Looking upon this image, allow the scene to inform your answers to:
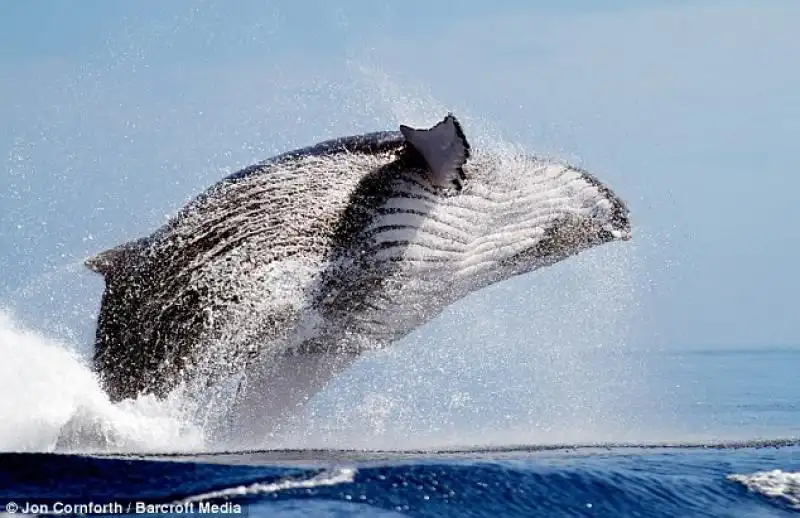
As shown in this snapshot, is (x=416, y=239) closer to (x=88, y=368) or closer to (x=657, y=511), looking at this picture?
(x=88, y=368)

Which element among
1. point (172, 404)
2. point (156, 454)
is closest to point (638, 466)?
point (156, 454)

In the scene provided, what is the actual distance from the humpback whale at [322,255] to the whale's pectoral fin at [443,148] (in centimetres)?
2

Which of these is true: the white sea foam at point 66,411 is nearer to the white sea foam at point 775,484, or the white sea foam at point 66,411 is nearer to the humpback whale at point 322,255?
the humpback whale at point 322,255

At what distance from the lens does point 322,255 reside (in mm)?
13633

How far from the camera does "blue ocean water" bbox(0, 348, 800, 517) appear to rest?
26.7ft

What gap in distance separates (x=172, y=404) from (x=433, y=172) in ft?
13.5

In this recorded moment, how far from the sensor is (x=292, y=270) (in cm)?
1352

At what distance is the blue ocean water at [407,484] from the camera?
8.14 metres

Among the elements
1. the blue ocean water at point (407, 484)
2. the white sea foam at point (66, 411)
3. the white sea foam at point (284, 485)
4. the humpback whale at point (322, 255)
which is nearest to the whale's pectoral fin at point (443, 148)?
the humpback whale at point (322, 255)

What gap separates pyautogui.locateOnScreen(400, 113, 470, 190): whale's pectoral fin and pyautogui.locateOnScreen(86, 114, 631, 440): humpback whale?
0.02m

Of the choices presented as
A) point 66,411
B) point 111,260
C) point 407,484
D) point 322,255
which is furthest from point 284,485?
point 111,260

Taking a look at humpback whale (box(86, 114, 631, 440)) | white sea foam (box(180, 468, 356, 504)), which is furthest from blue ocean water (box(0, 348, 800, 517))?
humpback whale (box(86, 114, 631, 440))

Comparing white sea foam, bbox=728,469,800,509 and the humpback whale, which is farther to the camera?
the humpback whale

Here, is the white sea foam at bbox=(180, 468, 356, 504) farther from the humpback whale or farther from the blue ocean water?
the humpback whale
